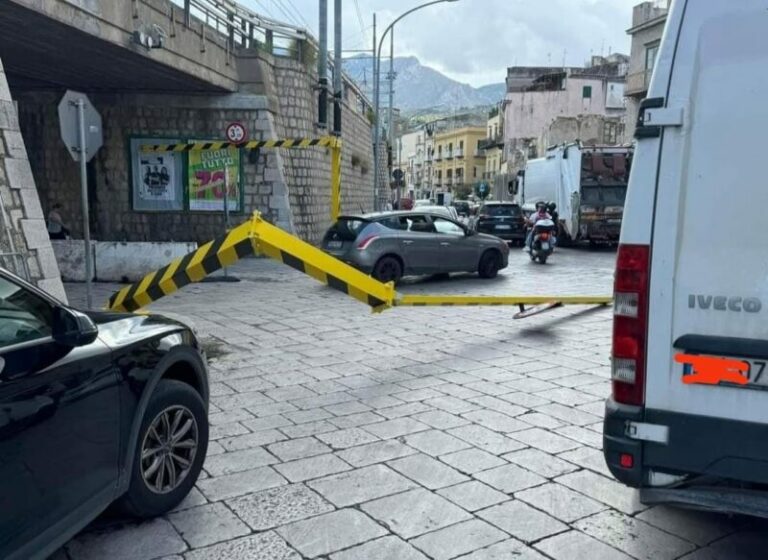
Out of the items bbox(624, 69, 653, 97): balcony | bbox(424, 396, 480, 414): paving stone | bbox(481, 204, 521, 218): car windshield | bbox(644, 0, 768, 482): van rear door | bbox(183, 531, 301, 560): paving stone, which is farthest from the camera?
bbox(624, 69, 653, 97): balcony

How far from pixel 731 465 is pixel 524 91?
232 ft

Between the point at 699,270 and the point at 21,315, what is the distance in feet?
9.12

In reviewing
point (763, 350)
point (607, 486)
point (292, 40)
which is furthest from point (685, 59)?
point (292, 40)

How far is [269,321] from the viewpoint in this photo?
363 inches

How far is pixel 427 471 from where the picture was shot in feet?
13.8

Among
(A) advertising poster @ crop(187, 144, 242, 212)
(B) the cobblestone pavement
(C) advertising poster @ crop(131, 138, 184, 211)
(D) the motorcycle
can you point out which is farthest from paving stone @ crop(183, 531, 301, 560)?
(C) advertising poster @ crop(131, 138, 184, 211)

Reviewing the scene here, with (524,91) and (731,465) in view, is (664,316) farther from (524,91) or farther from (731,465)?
(524,91)

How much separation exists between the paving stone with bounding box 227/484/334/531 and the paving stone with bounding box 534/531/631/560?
117cm

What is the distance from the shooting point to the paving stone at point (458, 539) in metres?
3.25

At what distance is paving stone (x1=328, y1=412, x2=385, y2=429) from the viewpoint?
5047 mm

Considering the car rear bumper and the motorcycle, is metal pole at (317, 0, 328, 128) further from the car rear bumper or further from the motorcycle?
the car rear bumper

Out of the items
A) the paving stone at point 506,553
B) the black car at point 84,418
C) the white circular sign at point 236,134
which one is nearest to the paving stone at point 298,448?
the black car at point 84,418

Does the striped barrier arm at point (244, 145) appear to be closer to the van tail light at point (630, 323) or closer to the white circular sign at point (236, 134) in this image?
Result: the white circular sign at point (236, 134)

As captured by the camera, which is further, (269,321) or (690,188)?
(269,321)
